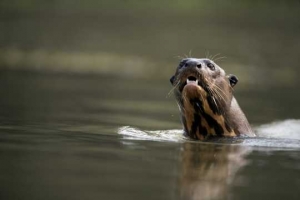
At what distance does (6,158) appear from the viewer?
743 centimetres

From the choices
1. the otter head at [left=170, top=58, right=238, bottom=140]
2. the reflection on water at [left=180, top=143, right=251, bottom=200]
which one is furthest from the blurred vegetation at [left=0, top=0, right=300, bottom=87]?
the reflection on water at [left=180, top=143, right=251, bottom=200]

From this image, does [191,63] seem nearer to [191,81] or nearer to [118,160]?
[191,81]

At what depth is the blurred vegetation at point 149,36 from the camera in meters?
19.1

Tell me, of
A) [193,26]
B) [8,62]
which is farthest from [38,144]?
[193,26]

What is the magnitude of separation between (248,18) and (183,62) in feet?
46.5

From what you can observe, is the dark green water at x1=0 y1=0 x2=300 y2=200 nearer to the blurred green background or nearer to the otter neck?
the blurred green background

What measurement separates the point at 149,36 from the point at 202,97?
11.9m

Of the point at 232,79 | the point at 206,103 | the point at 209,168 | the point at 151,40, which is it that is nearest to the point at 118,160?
the point at 209,168

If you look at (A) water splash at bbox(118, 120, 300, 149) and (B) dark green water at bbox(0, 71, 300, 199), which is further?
(A) water splash at bbox(118, 120, 300, 149)

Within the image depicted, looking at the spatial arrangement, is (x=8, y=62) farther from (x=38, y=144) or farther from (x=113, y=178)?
(x=113, y=178)

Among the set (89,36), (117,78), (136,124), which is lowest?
(136,124)

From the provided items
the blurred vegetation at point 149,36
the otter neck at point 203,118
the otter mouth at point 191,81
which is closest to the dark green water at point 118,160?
the otter neck at point 203,118

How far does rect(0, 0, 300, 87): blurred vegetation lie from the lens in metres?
19.1

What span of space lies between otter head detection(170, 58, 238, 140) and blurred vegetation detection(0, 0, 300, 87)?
829 cm
